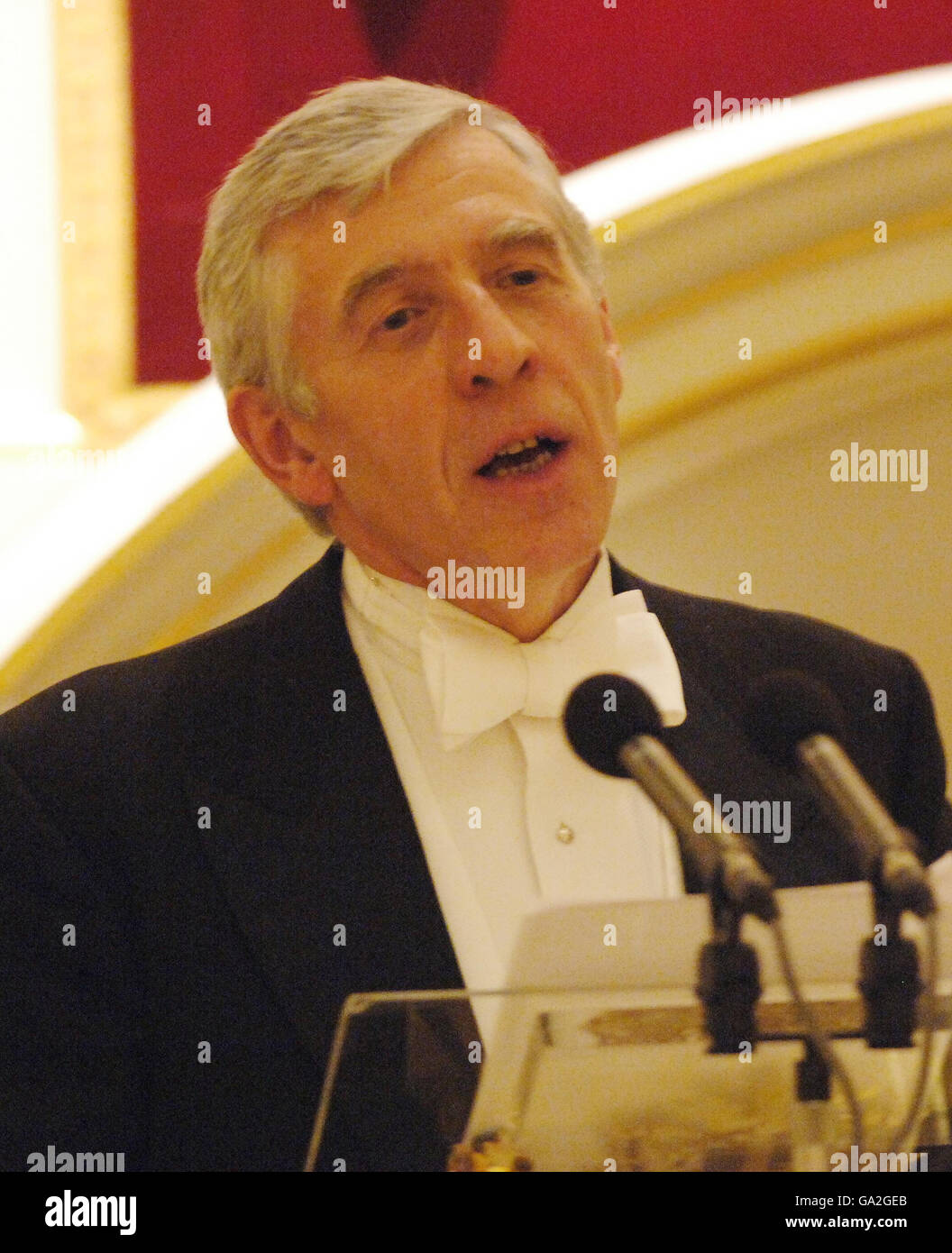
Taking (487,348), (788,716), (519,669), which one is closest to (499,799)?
(519,669)

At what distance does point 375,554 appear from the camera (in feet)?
5.04

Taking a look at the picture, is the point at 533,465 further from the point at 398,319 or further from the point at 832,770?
the point at 832,770

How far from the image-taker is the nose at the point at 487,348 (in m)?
1.40

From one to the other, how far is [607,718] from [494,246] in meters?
0.65

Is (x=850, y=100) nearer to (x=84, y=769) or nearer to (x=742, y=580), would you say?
(x=742, y=580)

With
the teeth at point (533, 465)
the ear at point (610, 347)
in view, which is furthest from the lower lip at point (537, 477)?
the ear at point (610, 347)

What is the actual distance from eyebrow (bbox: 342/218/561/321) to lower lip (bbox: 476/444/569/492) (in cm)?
19

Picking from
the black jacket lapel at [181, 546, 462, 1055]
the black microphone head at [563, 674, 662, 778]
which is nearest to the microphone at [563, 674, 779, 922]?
the black microphone head at [563, 674, 662, 778]

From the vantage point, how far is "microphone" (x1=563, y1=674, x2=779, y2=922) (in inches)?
30.8

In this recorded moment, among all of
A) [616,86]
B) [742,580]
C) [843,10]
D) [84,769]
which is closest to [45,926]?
[84,769]

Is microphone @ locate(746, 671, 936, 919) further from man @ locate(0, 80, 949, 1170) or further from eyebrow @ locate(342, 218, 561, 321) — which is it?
eyebrow @ locate(342, 218, 561, 321)

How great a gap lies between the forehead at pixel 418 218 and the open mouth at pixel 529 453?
0.57 feet

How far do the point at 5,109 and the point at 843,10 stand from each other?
0.91 m

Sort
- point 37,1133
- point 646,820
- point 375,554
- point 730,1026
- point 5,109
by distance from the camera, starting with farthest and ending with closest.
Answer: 1. point 5,109
2. point 375,554
3. point 646,820
4. point 37,1133
5. point 730,1026
